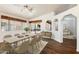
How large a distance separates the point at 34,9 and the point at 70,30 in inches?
36.0

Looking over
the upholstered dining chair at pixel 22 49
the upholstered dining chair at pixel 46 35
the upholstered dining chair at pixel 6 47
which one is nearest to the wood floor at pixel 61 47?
the upholstered dining chair at pixel 46 35

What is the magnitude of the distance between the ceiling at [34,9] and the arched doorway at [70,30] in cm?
25

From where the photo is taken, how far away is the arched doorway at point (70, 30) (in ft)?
6.77

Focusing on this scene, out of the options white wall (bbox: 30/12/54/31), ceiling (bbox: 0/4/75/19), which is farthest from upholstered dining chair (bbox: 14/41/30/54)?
ceiling (bbox: 0/4/75/19)

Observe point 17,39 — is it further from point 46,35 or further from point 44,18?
point 44,18

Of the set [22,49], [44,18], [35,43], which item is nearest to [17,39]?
[22,49]

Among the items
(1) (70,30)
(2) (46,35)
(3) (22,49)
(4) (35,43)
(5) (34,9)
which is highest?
(5) (34,9)

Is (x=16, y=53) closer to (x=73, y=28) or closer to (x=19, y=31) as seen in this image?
(x=19, y=31)

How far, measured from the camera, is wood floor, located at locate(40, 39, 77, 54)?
2.06 metres

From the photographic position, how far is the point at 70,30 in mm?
2074

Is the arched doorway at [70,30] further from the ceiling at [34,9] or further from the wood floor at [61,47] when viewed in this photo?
the ceiling at [34,9]

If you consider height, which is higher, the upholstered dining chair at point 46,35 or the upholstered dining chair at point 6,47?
the upholstered dining chair at point 46,35

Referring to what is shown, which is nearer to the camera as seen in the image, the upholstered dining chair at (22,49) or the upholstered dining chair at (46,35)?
the upholstered dining chair at (22,49)

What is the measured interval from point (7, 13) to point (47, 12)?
87cm
